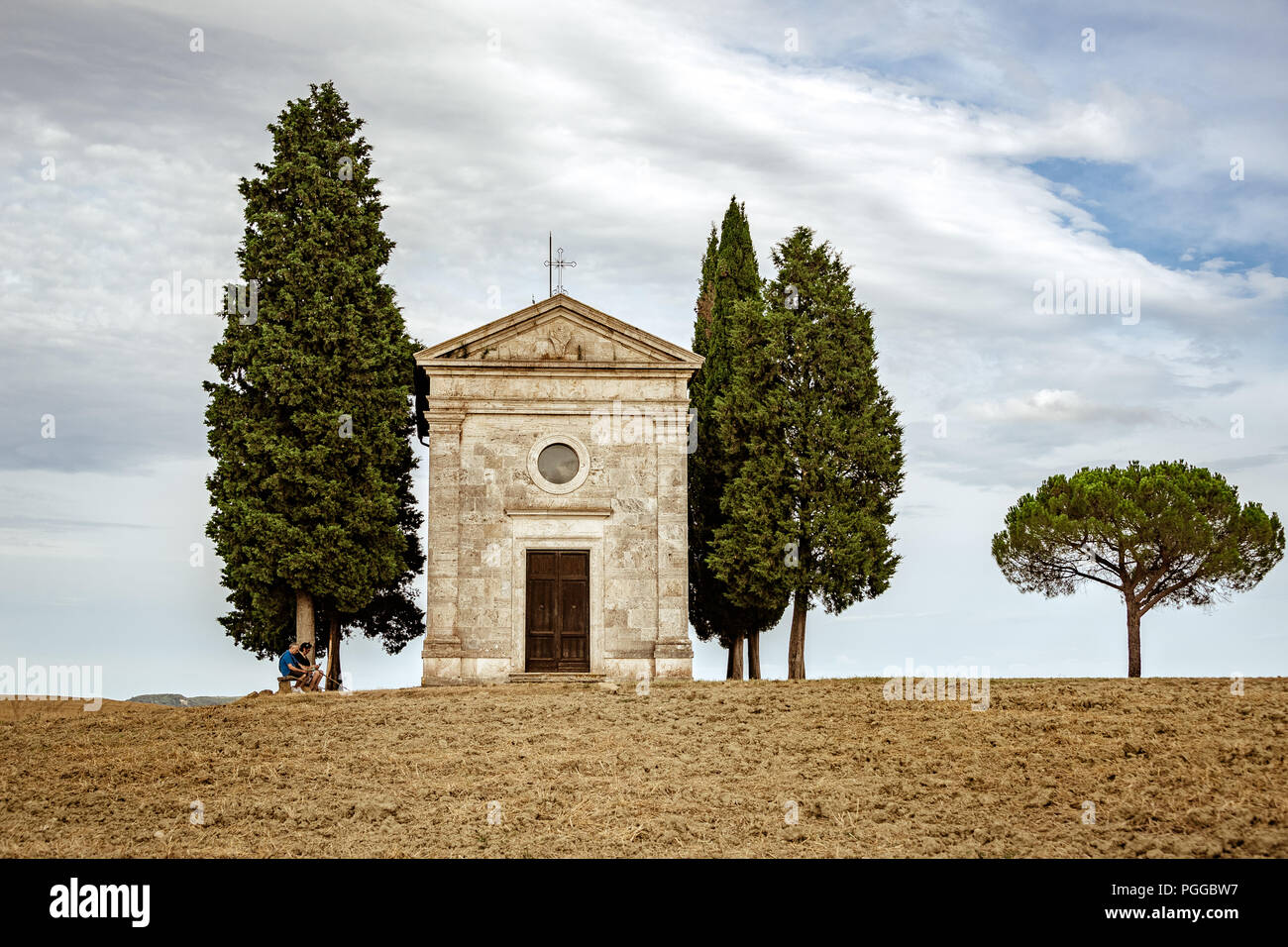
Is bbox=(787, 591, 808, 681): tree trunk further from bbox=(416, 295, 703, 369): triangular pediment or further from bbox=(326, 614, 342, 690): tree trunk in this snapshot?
bbox=(326, 614, 342, 690): tree trunk

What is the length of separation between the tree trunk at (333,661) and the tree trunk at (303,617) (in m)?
1.06

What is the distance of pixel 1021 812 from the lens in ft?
42.6

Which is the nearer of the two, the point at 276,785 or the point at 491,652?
the point at 276,785

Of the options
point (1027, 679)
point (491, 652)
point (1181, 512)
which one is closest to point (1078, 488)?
point (1181, 512)

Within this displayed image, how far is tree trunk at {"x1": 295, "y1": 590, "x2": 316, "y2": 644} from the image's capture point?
83.4 feet

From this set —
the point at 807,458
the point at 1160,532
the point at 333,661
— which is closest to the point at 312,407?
the point at 333,661

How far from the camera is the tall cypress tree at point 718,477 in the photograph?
28516 mm

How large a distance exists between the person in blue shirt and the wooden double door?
4124 mm

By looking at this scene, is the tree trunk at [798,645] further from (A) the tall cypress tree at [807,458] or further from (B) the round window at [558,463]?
(B) the round window at [558,463]

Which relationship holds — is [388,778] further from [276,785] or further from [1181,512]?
[1181,512]

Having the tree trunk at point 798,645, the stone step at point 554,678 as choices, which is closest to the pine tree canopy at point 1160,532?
the tree trunk at point 798,645
